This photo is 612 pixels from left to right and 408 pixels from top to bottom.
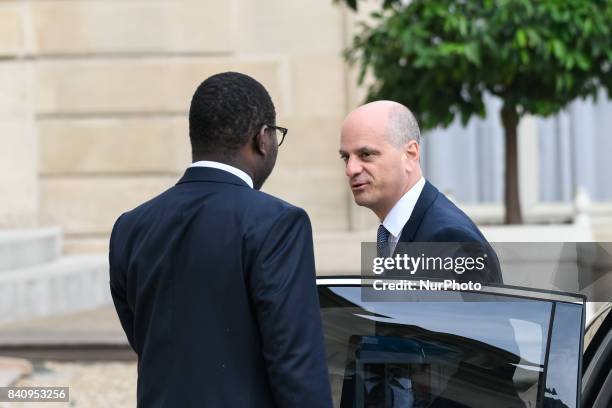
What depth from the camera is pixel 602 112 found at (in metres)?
12.7

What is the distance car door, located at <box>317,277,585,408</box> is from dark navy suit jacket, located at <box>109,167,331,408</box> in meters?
0.40

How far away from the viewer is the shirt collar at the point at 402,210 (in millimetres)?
3213

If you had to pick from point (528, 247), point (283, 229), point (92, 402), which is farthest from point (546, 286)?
point (92, 402)

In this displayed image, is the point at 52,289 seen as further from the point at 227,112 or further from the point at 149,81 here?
the point at 227,112

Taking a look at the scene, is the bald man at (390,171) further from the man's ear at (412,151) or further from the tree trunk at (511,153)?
the tree trunk at (511,153)

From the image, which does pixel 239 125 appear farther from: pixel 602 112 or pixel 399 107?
pixel 602 112

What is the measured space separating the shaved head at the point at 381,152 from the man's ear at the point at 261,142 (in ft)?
1.67

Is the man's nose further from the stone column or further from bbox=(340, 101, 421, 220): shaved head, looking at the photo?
the stone column

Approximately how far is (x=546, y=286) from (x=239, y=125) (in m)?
0.94

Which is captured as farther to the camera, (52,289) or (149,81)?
(149,81)

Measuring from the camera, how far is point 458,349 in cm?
289

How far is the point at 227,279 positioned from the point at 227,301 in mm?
49

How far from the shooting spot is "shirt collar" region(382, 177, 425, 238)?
321cm

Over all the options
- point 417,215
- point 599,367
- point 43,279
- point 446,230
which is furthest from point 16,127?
point 599,367
